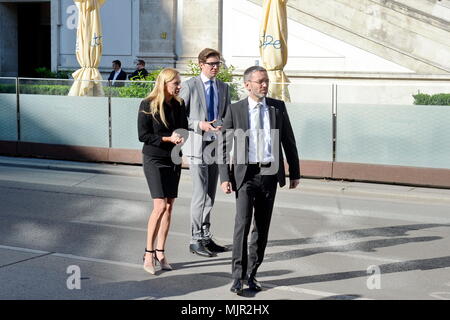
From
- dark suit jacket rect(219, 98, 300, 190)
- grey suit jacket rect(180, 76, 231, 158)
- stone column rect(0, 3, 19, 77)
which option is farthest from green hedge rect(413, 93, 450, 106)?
stone column rect(0, 3, 19, 77)

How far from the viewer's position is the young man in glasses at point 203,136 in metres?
8.43

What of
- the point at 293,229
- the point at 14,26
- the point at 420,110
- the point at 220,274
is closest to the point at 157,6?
the point at 14,26

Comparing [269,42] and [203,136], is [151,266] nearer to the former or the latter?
[203,136]

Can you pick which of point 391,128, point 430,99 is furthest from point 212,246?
point 430,99

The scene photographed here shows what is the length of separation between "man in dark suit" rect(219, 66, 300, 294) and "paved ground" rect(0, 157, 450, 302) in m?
0.36

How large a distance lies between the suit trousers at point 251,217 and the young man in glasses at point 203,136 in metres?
1.53

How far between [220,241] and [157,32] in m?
16.7

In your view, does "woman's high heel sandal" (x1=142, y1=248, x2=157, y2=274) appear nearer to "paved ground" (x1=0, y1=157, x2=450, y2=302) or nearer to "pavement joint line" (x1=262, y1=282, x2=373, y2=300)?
"paved ground" (x1=0, y1=157, x2=450, y2=302)

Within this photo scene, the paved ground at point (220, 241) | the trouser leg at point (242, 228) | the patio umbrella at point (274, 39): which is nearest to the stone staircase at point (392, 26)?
the patio umbrella at point (274, 39)

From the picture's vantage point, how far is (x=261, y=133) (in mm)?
6824

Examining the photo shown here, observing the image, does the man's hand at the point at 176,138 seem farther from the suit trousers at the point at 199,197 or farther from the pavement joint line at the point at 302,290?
the pavement joint line at the point at 302,290

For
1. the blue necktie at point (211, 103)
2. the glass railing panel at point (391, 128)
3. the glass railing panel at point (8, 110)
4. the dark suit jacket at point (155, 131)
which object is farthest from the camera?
the glass railing panel at point (8, 110)

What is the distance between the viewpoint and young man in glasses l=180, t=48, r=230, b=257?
8430 mm

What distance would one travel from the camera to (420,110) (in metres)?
13.1
